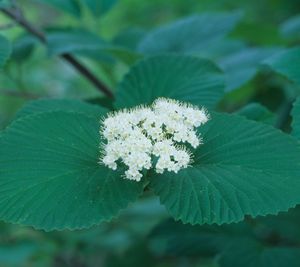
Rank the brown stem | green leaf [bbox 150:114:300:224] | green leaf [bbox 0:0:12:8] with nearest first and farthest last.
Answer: green leaf [bbox 150:114:300:224]
green leaf [bbox 0:0:12:8]
the brown stem

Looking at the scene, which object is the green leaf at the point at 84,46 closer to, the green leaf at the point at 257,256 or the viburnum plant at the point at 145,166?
the viburnum plant at the point at 145,166

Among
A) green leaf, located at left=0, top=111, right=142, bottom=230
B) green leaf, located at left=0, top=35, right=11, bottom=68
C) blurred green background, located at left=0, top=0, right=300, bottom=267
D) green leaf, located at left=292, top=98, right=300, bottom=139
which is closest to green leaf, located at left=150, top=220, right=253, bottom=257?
blurred green background, located at left=0, top=0, right=300, bottom=267

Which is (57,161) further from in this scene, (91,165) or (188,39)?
(188,39)

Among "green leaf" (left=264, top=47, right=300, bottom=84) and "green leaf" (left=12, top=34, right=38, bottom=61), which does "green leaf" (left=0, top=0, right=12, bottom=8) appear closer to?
"green leaf" (left=12, top=34, right=38, bottom=61)

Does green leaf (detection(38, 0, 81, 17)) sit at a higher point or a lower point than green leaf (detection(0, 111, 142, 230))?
higher

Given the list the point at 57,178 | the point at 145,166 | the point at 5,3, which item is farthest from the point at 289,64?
the point at 5,3

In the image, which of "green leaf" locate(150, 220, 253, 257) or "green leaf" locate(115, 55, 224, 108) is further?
"green leaf" locate(150, 220, 253, 257)
